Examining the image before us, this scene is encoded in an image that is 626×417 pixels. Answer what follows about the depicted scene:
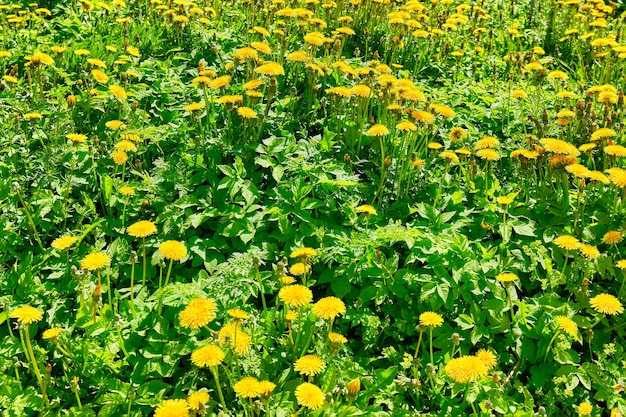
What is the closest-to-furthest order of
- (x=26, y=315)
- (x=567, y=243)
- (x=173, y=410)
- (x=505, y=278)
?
(x=173, y=410), (x=26, y=315), (x=505, y=278), (x=567, y=243)

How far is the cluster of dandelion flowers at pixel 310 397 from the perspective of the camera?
6.48 feet

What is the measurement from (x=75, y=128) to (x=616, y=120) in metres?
3.60

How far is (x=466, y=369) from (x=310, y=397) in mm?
582

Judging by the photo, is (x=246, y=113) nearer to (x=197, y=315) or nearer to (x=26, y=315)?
(x=197, y=315)

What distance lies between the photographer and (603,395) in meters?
2.47

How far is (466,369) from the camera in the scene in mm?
2105

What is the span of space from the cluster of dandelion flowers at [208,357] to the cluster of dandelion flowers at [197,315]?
3.6 inches

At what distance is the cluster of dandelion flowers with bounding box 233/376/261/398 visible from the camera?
2018 mm

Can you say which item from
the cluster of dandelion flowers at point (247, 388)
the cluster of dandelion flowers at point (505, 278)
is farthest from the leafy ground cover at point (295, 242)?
the cluster of dandelion flowers at point (505, 278)

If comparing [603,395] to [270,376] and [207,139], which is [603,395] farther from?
[207,139]

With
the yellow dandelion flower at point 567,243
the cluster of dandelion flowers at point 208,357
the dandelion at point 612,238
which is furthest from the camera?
the dandelion at point 612,238

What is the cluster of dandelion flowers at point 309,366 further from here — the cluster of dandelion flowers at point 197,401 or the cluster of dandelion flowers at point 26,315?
the cluster of dandelion flowers at point 26,315

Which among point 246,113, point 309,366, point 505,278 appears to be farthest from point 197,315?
point 246,113

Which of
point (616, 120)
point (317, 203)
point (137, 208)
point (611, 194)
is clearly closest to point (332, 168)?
point (317, 203)
